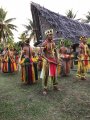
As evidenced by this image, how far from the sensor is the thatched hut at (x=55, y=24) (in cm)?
2709

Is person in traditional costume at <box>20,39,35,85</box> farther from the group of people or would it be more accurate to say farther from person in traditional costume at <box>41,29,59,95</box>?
person in traditional costume at <box>41,29,59,95</box>

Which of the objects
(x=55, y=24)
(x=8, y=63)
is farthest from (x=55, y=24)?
(x=8, y=63)

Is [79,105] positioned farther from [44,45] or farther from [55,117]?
[44,45]

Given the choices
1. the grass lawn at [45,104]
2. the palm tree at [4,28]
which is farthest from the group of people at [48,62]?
the palm tree at [4,28]

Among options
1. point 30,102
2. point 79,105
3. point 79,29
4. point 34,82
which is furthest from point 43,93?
point 79,29

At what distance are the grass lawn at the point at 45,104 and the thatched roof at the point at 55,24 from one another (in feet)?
64.2

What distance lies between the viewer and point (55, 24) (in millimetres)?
27016

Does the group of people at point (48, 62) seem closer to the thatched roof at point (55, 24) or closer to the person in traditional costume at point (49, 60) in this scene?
the person in traditional costume at point (49, 60)

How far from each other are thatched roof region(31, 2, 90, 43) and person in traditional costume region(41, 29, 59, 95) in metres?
19.1

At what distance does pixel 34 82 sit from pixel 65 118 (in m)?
4.49

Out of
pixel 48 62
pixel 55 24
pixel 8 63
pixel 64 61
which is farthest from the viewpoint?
pixel 55 24

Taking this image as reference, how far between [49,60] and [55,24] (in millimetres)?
19685

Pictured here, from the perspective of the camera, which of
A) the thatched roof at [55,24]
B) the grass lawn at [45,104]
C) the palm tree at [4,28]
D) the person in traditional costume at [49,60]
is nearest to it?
the grass lawn at [45,104]

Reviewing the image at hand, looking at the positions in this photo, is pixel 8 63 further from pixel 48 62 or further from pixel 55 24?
pixel 55 24
